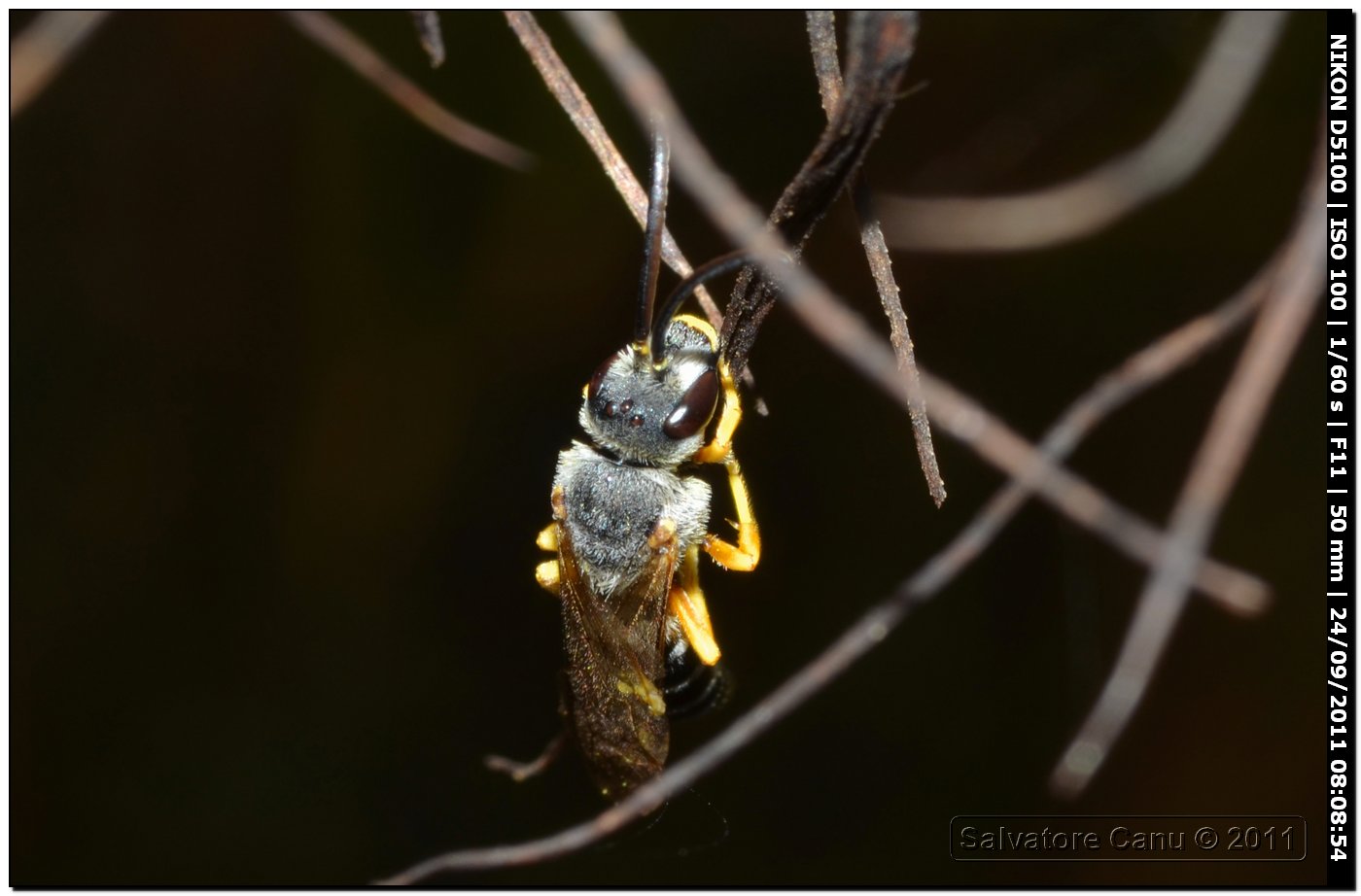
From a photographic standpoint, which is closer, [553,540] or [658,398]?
[658,398]

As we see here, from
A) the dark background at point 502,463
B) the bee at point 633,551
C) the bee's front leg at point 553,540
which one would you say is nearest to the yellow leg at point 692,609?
the bee at point 633,551

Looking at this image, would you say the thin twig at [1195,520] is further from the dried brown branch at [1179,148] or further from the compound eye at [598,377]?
the compound eye at [598,377]

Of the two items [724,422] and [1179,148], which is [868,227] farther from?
[724,422]

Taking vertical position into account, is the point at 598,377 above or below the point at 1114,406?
above

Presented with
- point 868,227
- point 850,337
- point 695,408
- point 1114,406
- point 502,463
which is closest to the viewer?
point 850,337

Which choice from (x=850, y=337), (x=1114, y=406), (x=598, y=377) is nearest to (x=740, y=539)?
(x=598, y=377)

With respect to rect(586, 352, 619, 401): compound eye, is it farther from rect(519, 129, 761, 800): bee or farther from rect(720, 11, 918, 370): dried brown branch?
rect(720, 11, 918, 370): dried brown branch

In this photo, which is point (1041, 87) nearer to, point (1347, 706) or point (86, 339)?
point (1347, 706)
